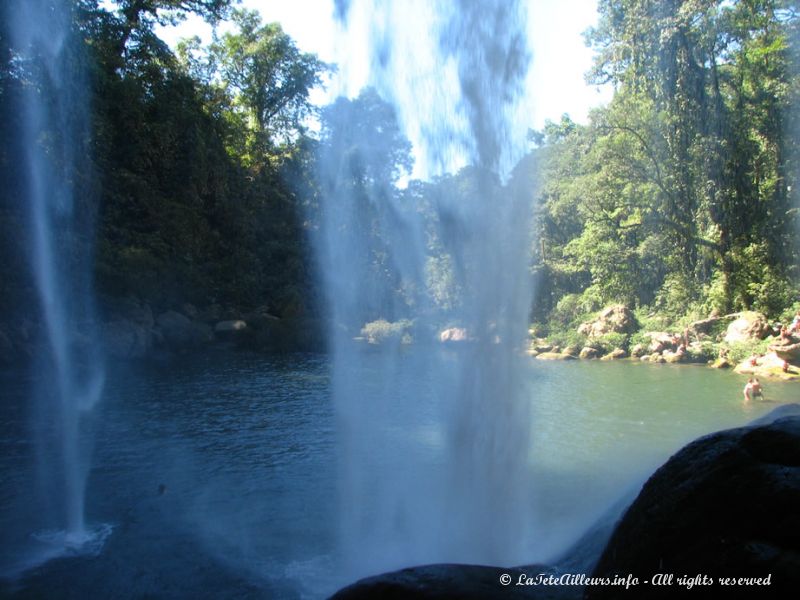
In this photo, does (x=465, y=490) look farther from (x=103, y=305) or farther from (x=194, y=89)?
(x=194, y=89)

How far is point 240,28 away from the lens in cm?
3581

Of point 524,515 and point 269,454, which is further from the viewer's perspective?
A: point 269,454

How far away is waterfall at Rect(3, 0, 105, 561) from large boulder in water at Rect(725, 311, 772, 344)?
20.8 m

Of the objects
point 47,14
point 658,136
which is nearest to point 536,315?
point 658,136

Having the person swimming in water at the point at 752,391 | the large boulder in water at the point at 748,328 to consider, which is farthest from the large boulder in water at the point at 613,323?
the person swimming in water at the point at 752,391

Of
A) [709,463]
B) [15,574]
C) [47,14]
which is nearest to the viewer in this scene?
[709,463]

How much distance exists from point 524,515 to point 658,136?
80.2 feet

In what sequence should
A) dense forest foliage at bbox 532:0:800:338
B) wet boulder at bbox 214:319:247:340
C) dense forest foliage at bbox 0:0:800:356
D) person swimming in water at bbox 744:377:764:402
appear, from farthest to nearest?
wet boulder at bbox 214:319:247:340 < dense forest foliage at bbox 532:0:800:338 < dense forest foliage at bbox 0:0:800:356 < person swimming in water at bbox 744:377:764:402

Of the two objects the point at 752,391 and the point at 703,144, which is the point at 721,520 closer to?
the point at 752,391

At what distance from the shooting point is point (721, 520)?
2326mm

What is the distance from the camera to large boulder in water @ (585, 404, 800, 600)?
6.92 feet

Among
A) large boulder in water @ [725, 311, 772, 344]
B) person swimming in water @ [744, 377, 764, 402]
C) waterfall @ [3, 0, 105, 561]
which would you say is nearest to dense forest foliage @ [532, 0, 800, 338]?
large boulder in water @ [725, 311, 772, 344]

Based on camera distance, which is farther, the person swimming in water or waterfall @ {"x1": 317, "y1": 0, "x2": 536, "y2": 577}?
the person swimming in water

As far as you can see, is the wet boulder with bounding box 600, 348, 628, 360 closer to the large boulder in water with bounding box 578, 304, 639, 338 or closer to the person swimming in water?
the large boulder in water with bounding box 578, 304, 639, 338
